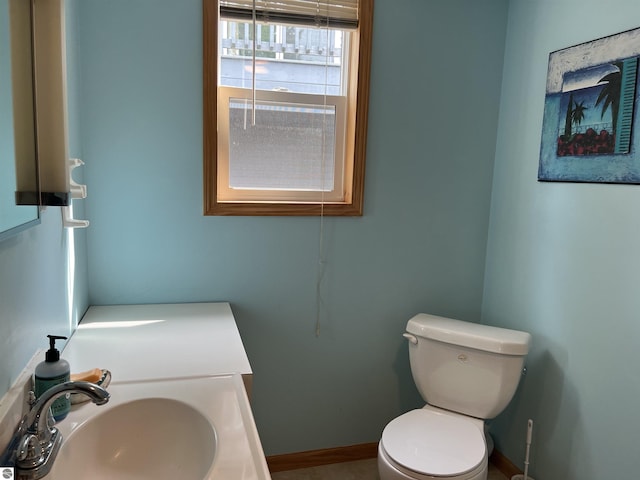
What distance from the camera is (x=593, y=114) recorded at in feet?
5.78

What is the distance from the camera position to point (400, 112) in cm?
214

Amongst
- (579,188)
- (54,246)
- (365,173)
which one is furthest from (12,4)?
(579,188)

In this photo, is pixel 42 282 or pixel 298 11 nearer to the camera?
pixel 42 282

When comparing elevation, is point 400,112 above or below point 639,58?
below

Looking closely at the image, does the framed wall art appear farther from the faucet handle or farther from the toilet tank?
the faucet handle

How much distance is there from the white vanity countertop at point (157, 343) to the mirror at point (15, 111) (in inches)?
21.4

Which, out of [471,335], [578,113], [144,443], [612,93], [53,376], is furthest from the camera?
[471,335]

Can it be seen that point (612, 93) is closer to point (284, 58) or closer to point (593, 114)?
point (593, 114)

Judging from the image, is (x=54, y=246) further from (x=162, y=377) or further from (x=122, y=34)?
(x=122, y=34)

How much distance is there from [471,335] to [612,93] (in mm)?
1005

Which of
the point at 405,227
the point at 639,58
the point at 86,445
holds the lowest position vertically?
the point at 86,445

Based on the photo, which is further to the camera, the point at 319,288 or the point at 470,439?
the point at 319,288

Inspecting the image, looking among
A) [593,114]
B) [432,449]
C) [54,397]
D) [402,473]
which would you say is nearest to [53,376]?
[54,397]

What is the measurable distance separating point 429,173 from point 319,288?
71 cm
